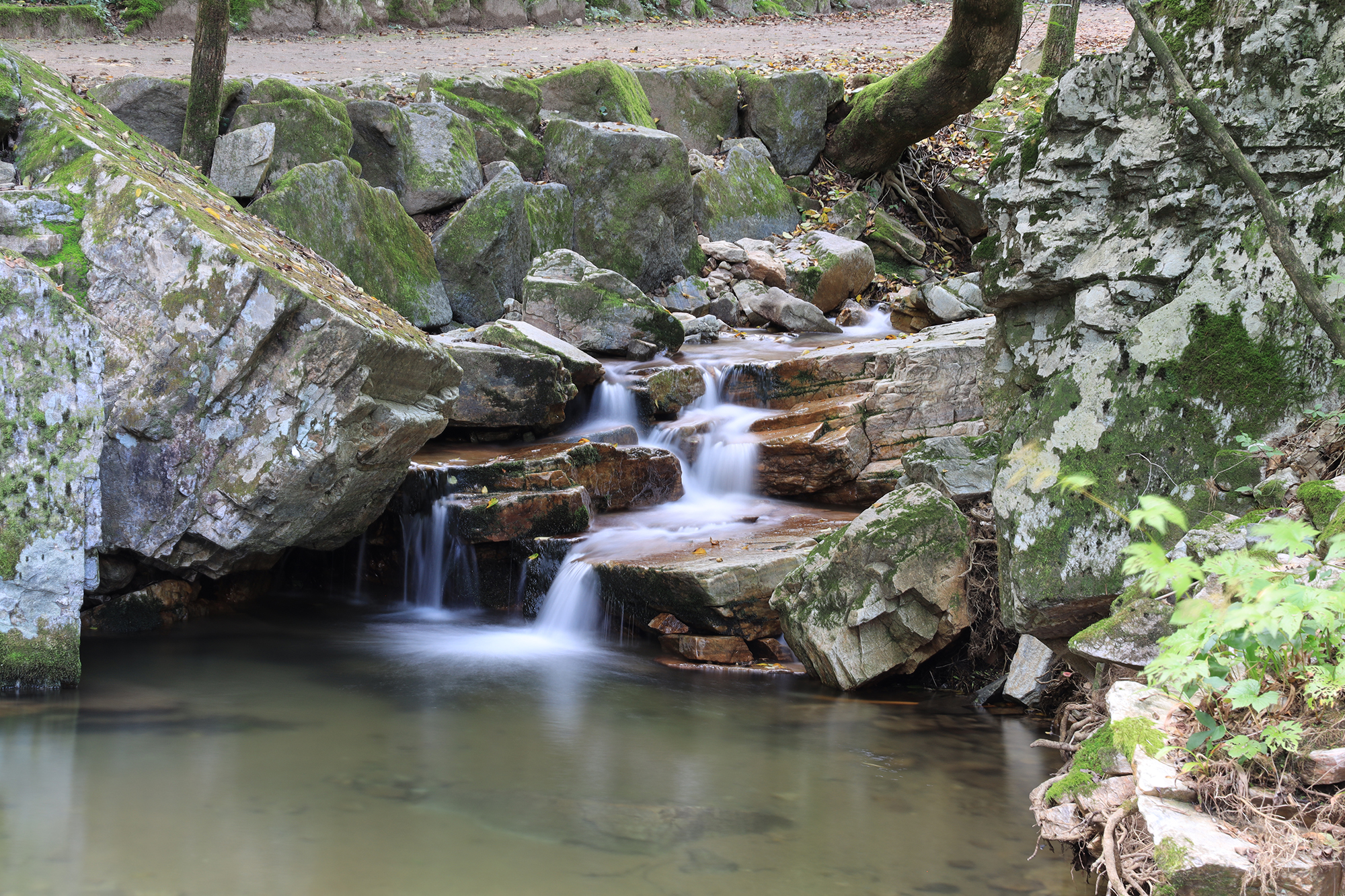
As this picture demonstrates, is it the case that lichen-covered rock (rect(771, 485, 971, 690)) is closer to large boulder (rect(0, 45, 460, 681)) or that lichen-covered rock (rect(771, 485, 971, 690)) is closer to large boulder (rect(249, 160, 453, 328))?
large boulder (rect(0, 45, 460, 681))

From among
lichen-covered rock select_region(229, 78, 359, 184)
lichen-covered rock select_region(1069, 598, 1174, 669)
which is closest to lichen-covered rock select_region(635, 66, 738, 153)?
lichen-covered rock select_region(229, 78, 359, 184)

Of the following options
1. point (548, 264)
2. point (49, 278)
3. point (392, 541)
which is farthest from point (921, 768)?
point (548, 264)

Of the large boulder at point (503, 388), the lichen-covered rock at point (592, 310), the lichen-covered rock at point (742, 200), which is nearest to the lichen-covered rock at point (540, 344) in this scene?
the large boulder at point (503, 388)

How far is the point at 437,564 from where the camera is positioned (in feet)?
24.8

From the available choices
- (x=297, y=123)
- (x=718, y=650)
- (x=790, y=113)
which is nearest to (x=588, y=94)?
(x=790, y=113)

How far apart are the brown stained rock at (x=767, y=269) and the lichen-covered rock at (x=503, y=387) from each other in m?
5.08

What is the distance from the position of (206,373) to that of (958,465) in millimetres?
4577

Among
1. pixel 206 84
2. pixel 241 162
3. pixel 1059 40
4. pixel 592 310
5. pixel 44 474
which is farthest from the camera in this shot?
pixel 1059 40

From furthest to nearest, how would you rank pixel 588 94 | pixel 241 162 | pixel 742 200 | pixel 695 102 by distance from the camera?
1. pixel 695 102
2. pixel 742 200
3. pixel 588 94
4. pixel 241 162

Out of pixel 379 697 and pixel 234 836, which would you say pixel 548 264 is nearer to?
pixel 379 697

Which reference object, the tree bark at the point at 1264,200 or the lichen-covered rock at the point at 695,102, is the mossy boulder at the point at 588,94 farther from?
the tree bark at the point at 1264,200

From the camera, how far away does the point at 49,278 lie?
5289mm

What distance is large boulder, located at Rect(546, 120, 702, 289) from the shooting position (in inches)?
496

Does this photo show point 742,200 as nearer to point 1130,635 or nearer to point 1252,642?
point 1130,635
